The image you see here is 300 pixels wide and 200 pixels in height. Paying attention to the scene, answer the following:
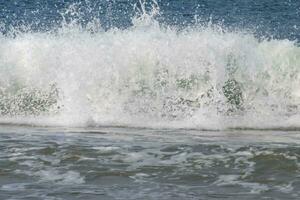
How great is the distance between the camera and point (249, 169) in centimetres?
856

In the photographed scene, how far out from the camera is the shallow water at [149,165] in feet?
24.9

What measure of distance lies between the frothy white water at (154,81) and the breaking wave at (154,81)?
0.8 inches

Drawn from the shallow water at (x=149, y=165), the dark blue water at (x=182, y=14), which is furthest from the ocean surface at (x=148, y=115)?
the dark blue water at (x=182, y=14)

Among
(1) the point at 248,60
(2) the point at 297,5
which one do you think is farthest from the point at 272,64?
(2) the point at 297,5

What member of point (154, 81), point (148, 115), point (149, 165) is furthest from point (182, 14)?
point (149, 165)

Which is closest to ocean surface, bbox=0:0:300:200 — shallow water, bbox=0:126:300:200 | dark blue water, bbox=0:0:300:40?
shallow water, bbox=0:126:300:200

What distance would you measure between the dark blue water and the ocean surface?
879 centimetres

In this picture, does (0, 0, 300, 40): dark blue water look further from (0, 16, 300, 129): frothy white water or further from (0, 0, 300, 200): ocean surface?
(0, 0, 300, 200): ocean surface

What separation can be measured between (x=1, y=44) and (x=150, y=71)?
3824mm

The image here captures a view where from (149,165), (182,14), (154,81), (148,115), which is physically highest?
(182,14)

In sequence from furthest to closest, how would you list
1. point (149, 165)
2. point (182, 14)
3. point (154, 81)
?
1. point (182, 14)
2. point (154, 81)
3. point (149, 165)

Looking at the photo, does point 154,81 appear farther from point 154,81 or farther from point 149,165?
point 149,165

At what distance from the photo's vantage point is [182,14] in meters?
30.6

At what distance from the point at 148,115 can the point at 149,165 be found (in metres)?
4.37
